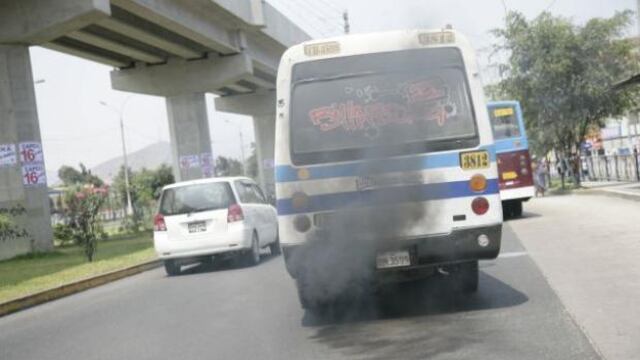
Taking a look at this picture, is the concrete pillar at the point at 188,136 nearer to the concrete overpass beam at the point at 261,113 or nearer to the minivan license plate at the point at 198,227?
the concrete overpass beam at the point at 261,113

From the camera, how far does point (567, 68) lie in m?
29.7

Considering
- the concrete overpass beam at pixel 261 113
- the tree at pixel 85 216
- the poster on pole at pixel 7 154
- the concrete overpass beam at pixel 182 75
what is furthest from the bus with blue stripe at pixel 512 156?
the concrete overpass beam at pixel 261 113

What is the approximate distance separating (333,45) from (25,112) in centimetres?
1791

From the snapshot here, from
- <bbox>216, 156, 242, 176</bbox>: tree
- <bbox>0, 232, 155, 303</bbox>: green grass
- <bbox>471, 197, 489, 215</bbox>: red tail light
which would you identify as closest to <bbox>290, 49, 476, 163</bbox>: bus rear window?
<bbox>471, 197, 489, 215</bbox>: red tail light

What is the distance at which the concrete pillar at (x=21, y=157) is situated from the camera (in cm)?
2325

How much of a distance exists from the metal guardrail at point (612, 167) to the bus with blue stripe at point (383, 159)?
19.5m

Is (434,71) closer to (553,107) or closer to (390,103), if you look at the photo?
(390,103)

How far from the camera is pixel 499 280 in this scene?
9.58 meters

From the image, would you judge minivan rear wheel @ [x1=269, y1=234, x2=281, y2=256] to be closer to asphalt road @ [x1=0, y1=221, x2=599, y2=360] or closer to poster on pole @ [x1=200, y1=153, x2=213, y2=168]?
asphalt road @ [x1=0, y1=221, x2=599, y2=360]

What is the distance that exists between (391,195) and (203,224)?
24.0ft

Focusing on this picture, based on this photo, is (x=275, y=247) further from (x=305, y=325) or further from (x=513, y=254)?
(x=305, y=325)

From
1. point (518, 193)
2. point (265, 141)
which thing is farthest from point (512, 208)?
point (265, 141)

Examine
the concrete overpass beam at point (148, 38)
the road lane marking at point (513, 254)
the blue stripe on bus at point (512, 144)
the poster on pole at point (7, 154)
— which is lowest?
the road lane marking at point (513, 254)

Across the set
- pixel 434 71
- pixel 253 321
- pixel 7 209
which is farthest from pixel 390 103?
pixel 7 209
